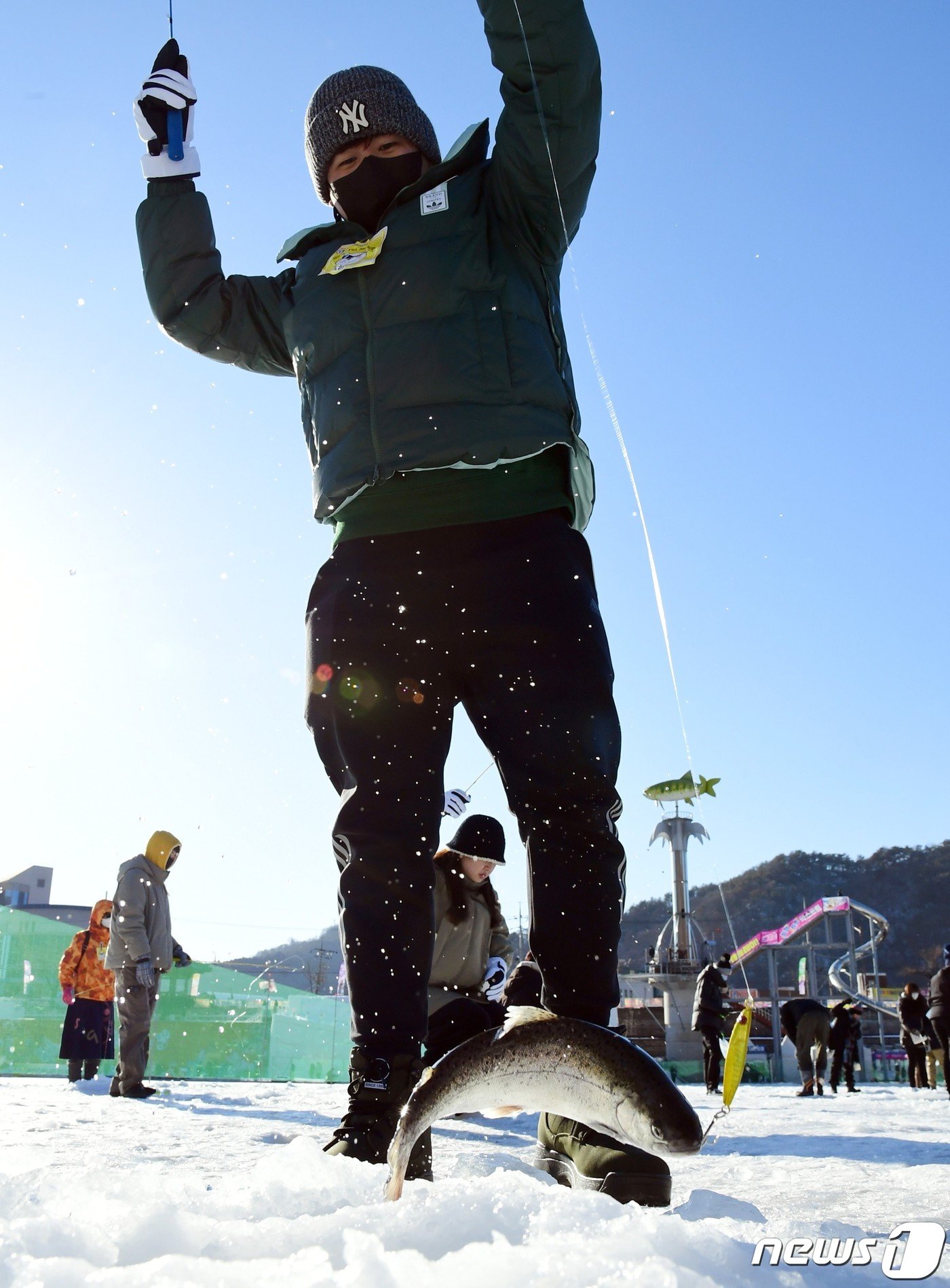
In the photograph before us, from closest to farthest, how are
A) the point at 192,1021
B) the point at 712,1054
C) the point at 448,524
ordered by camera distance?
1. the point at 448,524
2. the point at 192,1021
3. the point at 712,1054

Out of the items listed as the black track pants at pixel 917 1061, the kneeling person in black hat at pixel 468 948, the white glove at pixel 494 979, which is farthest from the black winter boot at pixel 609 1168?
the black track pants at pixel 917 1061

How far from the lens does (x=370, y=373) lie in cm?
195

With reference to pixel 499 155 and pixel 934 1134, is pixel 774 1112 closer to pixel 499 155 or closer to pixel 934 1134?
pixel 934 1134

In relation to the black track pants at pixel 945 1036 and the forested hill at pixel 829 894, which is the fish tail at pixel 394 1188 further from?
the forested hill at pixel 829 894

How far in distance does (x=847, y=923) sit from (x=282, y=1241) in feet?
97.1

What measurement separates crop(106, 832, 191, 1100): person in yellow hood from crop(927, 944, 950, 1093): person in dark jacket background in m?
8.10

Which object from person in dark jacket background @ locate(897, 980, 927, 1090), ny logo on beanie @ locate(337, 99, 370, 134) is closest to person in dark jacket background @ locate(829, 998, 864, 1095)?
Result: person in dark jacket background @ locate(897, 980, 927, 1090)

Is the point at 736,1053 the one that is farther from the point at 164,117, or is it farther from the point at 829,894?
Result: the point at 829,894

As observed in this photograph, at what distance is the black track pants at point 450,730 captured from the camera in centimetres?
165

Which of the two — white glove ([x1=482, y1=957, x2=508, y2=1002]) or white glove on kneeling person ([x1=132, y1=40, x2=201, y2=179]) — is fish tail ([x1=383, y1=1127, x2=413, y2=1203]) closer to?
white glove on kneeling person ([x1=132, y1=40, x2=201, y2=179])

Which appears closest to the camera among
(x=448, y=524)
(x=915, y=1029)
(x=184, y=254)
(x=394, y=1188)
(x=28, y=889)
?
(x=394, y=1188)

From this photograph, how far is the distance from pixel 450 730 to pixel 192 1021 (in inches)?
310

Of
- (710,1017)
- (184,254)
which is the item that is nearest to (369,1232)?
(184,254)

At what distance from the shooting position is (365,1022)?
65.4 inches
